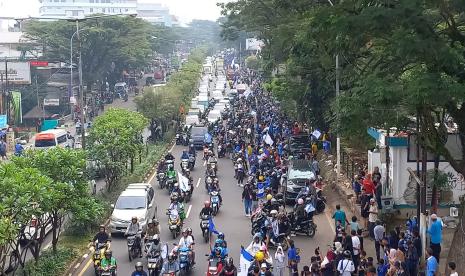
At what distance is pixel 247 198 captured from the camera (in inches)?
891

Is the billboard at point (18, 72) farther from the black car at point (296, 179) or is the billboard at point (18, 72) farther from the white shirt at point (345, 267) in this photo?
the white shirt at point (345, 267)

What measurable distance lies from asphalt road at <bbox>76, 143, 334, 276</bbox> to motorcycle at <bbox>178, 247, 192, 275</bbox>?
46 centimetres

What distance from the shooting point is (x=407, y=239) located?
1519cm

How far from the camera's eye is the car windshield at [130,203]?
20.9 metres

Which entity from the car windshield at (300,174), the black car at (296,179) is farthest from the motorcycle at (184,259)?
the car windshield at (300,174)

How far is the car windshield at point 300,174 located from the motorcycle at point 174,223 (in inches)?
212

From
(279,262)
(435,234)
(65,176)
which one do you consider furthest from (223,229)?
(435,234)

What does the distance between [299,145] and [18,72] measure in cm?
3056

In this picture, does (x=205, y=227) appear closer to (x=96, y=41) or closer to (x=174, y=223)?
(x=174, y=223)

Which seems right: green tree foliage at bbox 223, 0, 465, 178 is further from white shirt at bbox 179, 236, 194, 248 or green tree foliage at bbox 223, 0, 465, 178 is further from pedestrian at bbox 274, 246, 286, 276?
white shirt at bbox 179, 236, 194, 248

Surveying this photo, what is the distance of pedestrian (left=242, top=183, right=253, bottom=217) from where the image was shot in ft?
73.0

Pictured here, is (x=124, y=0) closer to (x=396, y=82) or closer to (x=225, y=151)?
(x=225, y=151)

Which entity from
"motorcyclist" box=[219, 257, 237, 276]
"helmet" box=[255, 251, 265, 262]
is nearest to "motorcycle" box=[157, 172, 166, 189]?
"helmet" box=[255, 251, 265, 262]

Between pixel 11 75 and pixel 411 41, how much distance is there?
47.2 meters
